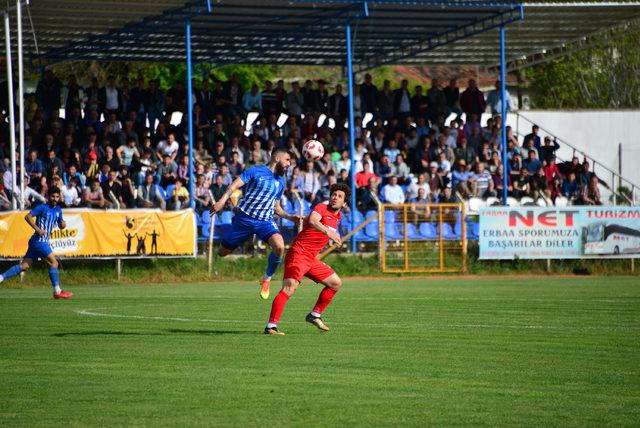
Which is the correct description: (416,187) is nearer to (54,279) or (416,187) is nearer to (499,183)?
(499,183)

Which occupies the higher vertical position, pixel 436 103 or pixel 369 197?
pixel 436 103

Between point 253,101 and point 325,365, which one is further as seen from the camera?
point 253,101

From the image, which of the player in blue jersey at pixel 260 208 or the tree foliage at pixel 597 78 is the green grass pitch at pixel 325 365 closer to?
the player in blue jersey at pixel 260 208

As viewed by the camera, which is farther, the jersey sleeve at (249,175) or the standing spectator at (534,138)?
the standing spectator at (534,138)

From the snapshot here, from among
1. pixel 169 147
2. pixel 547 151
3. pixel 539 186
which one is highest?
pixel 169 147

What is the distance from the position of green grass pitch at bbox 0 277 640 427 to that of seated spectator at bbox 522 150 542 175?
1725cm

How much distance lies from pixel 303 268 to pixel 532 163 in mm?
23955

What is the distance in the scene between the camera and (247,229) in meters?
15.3

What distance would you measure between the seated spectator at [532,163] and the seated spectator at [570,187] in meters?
1.02

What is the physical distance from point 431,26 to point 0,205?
49.7ft

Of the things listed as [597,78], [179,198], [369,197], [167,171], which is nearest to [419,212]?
[369,197]

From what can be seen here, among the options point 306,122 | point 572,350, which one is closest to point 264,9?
point 306,122

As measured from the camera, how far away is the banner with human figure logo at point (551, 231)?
2966cm

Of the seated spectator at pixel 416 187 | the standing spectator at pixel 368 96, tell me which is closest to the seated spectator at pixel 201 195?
the seated spectator at pixel 416 187
